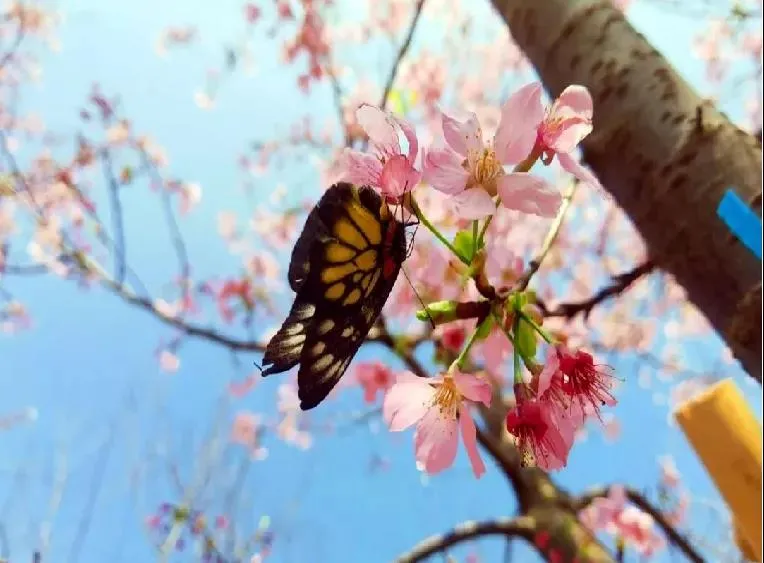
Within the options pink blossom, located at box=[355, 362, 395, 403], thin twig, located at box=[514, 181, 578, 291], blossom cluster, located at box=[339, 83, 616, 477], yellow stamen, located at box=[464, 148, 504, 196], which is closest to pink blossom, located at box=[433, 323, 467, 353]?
thin twig, located at box=[514, 181, 578, 291]

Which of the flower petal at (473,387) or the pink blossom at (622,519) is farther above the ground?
the pink blossom at (622,519)

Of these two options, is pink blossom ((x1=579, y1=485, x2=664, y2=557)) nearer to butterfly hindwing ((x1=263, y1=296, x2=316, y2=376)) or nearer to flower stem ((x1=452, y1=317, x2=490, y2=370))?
flower stem ((x1=452, y1=317, x2=490, y2=370))

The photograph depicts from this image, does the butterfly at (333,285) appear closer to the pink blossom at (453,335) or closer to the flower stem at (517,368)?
the flower stem at (517,368)

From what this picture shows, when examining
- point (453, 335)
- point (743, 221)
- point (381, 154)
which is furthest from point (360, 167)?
point (743, 221)

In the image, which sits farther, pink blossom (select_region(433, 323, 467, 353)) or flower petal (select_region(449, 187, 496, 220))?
pink blossom (select_region(433, 323, 467, 353))

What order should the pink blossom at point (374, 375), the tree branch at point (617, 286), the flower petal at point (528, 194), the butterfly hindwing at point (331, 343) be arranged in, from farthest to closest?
the pink blossom at point (374, 375) < the tree branch at point (617, 286) < the flower petal at point (528, 194) < the butterfly hindwing at point (331, 343)

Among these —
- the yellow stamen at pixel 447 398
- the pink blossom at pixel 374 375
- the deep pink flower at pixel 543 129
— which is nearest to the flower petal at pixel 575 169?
the deep pink flower at pixel 543 129
